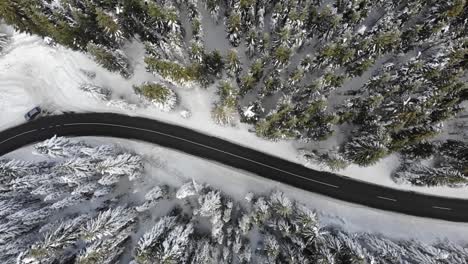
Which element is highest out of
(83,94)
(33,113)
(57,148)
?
(83,94)

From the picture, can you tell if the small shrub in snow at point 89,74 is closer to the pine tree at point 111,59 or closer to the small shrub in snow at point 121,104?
the pine tree at point 111,59

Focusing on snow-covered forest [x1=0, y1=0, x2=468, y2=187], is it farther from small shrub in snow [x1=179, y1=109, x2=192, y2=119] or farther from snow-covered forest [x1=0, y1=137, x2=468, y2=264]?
snow-covered forest [x1=0, y1=137, x2=468, y2=264]

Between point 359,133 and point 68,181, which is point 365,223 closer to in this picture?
point 359,133

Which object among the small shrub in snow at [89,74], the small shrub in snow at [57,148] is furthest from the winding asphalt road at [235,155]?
the small shrub in snow at [89,74]

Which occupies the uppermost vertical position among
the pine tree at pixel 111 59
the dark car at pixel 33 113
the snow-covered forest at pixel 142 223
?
the pine tree at pixel 111 59

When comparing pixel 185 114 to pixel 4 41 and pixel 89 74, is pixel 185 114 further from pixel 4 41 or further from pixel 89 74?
pixel 4 41

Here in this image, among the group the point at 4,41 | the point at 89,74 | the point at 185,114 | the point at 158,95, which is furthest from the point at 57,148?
the point at 4,41
